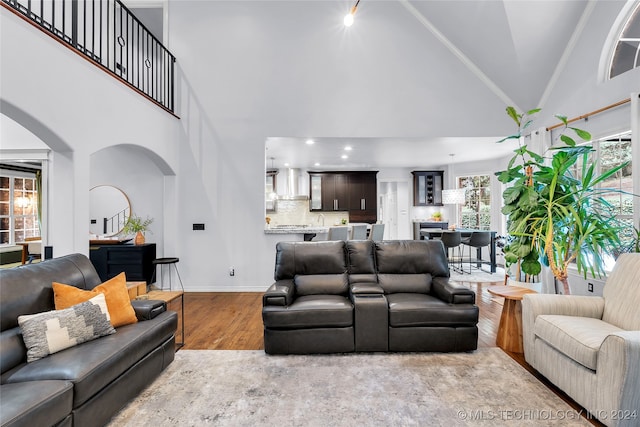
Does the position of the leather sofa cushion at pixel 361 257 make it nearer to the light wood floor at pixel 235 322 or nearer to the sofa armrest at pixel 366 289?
the sofa armrest at pixel 366 289

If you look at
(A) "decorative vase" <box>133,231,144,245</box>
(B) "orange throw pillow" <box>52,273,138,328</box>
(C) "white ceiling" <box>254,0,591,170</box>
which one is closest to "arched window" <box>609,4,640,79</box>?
(C) "white ceiling" <box>254,0,591,170</box>

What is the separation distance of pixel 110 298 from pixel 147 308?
286 mm

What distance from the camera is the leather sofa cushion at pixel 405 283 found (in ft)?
10.7

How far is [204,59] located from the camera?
507 centimetres

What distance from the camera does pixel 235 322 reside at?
370 centimetres

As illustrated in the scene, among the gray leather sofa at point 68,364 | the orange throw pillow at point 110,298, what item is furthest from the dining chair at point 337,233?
the orange throw pillow at point 110,298

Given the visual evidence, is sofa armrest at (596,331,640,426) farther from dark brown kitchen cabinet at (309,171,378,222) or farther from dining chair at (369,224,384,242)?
dark brown kitchen cabinet at (309,171,378,222)

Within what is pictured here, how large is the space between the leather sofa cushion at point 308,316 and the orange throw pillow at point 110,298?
3.49 feet

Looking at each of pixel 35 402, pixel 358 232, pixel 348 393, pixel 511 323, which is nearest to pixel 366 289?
pixel 348 393

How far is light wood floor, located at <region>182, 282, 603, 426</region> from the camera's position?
3016 mm

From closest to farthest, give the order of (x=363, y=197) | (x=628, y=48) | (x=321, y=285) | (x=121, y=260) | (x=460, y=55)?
(x=321, y=285) < (x=628, y=48) < (x=121, y=260) < (x=460, y=55) < (x=363, y=197)

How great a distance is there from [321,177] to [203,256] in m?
4.65

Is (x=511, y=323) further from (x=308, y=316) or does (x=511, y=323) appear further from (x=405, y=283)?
(x=308, y=316)

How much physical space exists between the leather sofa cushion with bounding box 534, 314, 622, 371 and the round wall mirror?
18.8ft
